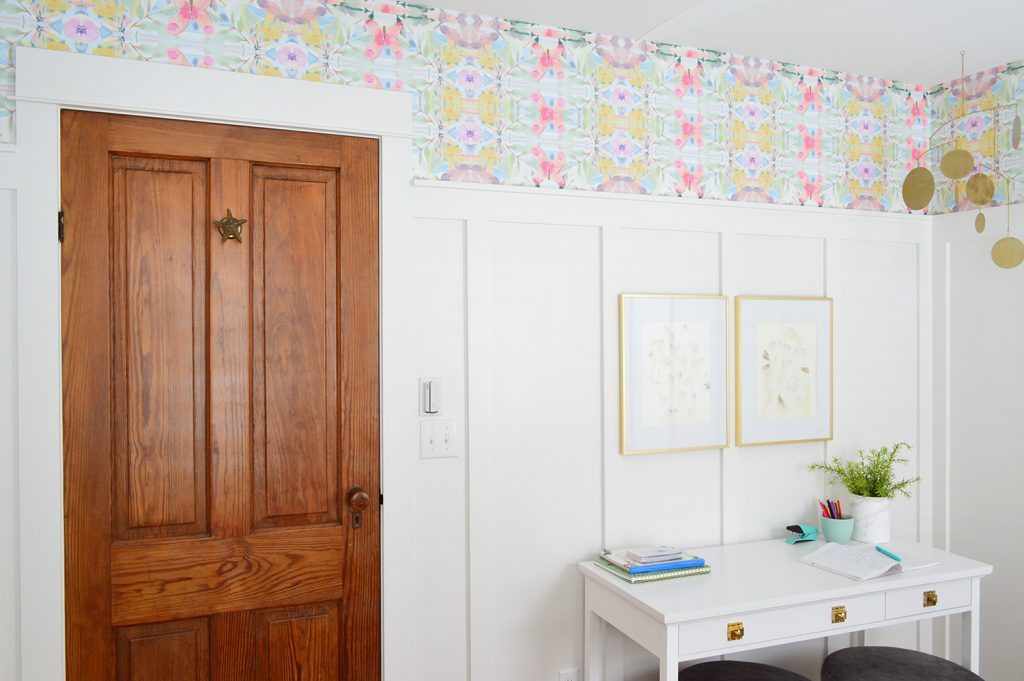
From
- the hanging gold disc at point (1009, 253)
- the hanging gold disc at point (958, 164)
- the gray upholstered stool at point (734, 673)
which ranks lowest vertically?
the gray upholstered stool at point (734, 673)

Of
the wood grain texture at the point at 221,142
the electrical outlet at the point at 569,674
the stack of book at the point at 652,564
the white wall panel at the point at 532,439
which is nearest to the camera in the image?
the wood grain texture at the point at 221,142

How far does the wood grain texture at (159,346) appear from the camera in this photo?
198cm

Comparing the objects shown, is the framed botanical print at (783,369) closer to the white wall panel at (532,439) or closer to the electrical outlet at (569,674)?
the white wall panel at (532,439)

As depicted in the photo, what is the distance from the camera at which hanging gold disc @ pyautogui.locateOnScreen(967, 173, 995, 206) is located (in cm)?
271

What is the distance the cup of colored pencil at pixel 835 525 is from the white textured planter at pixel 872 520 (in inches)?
1.4

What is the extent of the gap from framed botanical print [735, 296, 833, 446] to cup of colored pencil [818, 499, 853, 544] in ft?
0.88

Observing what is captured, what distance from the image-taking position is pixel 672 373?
2.56 metres

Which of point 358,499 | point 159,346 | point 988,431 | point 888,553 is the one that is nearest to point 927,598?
point 888,553

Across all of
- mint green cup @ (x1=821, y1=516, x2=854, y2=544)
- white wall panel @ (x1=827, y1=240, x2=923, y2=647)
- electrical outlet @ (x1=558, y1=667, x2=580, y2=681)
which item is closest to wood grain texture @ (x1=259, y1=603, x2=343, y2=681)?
electrical outlet @ (x1=558, y1=667, x2=580, y2=681)

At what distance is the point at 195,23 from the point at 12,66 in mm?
454

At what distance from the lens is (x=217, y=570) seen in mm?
2049

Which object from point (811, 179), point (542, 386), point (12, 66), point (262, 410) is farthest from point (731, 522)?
point (12, 66)

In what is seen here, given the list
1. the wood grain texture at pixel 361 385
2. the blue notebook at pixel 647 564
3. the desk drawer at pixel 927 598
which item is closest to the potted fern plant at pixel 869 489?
the desk drawer at pixel 927 598

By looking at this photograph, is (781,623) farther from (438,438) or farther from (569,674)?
(438,438)
